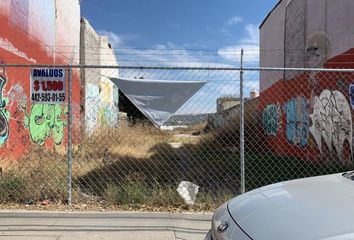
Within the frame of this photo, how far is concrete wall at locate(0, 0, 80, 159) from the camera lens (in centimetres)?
1183

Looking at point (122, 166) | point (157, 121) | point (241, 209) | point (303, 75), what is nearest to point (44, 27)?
point (122, 166)

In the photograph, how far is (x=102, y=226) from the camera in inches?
253

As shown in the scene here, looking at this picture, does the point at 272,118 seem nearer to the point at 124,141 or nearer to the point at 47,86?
the point at 124,141

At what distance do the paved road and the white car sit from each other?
2531mm

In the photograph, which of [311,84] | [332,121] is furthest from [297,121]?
[332,121]

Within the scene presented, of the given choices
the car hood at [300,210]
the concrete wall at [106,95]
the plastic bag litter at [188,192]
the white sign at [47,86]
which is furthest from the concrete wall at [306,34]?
the concrete wall at [106,95]

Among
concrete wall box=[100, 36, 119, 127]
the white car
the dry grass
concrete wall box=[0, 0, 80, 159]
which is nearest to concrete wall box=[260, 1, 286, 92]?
the dry grass

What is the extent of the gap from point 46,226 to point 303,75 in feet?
33.2

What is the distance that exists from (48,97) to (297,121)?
31.6 ft

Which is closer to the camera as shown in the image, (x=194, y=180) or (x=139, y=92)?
(x=139, y=92)

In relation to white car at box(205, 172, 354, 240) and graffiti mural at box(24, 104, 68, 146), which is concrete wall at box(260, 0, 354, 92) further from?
graffiti mural at box(24, 104, 68, 146)

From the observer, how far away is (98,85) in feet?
83.8

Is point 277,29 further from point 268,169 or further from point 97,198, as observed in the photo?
point 97,198

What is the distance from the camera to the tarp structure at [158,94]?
7426 millimetres
